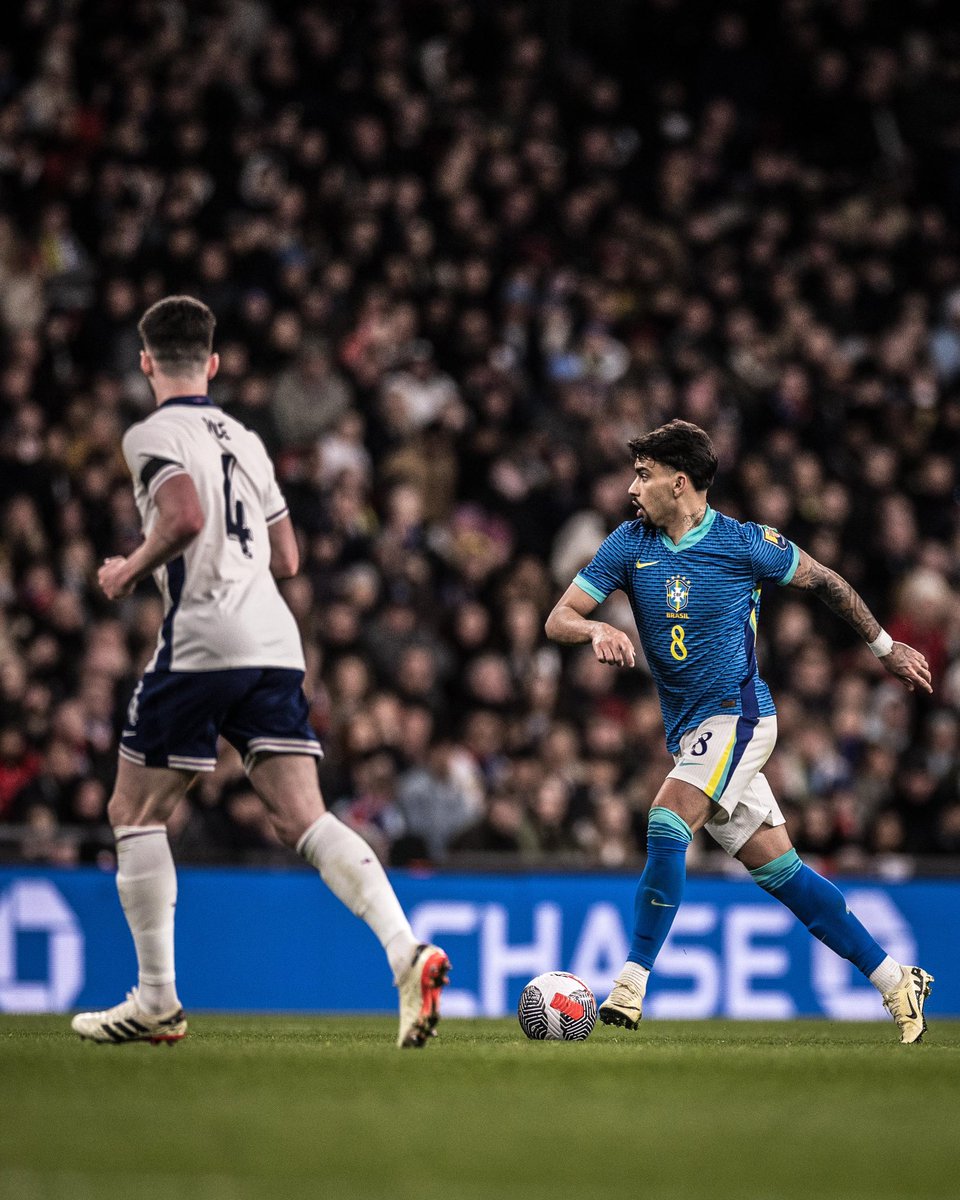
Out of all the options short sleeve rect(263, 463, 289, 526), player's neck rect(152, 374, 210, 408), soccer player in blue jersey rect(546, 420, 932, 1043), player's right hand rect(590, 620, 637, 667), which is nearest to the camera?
player's neck rect(152, 374, 210, 408)

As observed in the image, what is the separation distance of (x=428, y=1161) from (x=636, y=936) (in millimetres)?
3582

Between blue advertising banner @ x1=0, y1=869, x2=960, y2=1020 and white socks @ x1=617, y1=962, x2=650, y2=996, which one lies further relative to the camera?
blue advertising banner @ x1=0, y1=869, x2=960, y2=1020

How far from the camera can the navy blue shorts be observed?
6.51 meters

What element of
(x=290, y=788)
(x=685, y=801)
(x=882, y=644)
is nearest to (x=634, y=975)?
(x=685, y=801)

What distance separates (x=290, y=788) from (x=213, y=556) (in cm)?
79

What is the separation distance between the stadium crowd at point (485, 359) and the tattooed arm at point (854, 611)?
16.2ft

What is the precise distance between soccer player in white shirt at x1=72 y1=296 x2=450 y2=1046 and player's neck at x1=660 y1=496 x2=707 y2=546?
1.84 metres

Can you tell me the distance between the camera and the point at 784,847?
314 inches

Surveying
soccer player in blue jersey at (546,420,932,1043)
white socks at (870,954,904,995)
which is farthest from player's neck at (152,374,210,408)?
white socks at (870,954,904,995)

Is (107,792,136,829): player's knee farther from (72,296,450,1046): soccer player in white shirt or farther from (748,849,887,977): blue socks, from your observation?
(748,849,887,977): blue socks

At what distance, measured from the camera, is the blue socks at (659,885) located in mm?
7703

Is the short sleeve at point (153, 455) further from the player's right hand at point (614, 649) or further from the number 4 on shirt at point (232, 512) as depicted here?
the player's right hand at point (614, 649)

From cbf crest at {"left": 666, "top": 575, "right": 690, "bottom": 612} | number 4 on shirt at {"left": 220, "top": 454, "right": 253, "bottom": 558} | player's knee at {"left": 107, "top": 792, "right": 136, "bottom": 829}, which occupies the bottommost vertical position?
player's knee at {"left": 107, "top": 792, "right": 136, "bottom": 829}

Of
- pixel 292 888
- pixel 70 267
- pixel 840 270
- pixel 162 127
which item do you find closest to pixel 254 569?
pixel 292 888
